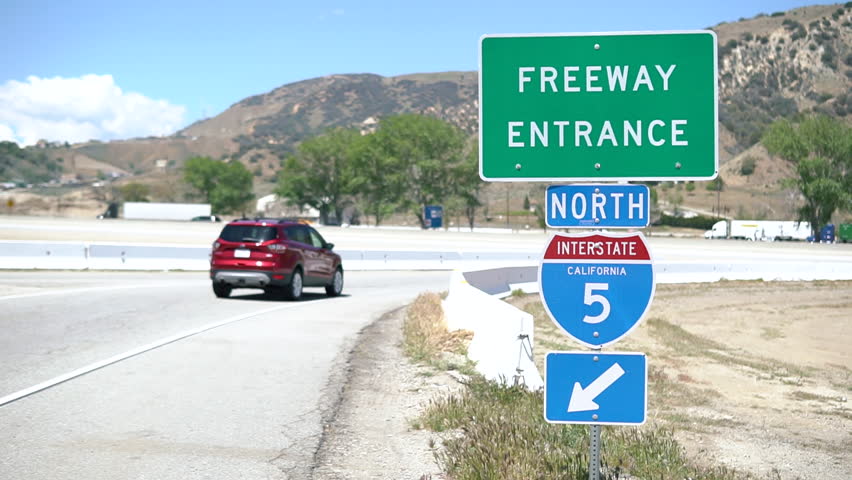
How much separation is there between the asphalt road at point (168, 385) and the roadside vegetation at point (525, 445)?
3.66 ft

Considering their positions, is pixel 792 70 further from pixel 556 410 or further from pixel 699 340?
pixel 556 410

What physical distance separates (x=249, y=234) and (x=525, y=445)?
1548cm

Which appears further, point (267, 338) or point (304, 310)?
point (304, 310)

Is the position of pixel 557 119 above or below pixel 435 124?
below

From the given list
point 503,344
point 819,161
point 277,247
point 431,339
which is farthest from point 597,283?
point 819,161

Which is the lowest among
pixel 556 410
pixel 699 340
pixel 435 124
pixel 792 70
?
pixel 699 340

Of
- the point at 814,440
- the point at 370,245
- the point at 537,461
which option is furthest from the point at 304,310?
the point at 370,245

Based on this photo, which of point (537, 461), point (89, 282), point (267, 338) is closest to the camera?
point (537, 461)

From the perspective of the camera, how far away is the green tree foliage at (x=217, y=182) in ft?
556

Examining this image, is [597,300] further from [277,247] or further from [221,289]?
[221,289]

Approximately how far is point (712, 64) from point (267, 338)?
9913 millimetres

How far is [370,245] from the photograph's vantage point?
59.4 m

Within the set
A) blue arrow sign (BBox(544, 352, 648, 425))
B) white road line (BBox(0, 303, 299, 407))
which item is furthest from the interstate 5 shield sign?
white road line (BBox(0, 303, 299, 407))

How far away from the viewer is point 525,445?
6.34 metres
